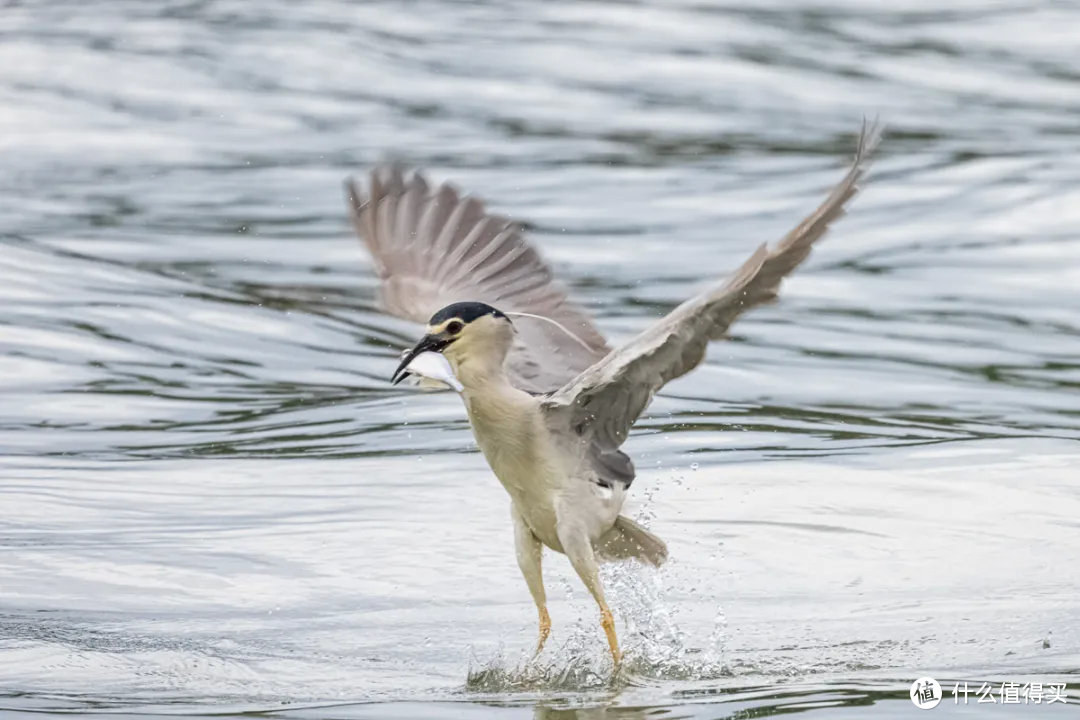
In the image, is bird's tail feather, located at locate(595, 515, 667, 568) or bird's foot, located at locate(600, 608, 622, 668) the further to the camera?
bird's tail feather, located at locate(595, 515, 667, 568)

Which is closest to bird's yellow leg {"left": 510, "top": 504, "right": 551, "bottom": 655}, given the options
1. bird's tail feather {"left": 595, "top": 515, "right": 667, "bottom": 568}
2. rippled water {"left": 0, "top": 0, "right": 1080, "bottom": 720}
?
rippled water {"left": 0, "top": 0, "right": 1080, "bottom": 720}

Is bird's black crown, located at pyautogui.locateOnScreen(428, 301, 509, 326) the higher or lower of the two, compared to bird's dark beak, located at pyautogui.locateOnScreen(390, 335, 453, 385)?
higher

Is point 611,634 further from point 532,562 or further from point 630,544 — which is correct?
point 630,544

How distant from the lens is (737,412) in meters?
11.4

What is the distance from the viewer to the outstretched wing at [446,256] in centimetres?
842

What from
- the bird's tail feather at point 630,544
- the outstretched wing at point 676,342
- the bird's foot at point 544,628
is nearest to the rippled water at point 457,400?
the bird's foot at point 544,628

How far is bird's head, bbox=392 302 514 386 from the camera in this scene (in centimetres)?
702

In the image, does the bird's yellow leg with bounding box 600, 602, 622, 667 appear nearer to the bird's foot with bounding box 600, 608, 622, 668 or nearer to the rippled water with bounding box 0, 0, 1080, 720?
the bird's foot with bounding box 600, 608, 622, 668

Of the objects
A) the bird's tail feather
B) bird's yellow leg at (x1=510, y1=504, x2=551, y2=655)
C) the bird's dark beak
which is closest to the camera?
the bird's dark beak

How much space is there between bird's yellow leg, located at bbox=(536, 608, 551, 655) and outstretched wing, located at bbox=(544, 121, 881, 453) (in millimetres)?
591

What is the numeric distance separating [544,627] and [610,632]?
23 cm

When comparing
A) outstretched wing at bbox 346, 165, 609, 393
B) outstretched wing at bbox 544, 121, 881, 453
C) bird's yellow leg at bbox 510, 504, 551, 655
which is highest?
outstretched wing at bbox 346, 165, 609, 393

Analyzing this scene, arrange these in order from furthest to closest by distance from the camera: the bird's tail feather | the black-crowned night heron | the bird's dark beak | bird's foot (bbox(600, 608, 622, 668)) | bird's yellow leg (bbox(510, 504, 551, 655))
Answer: the bird's tail feather < bird's yellow leg (bbox(510, 504, 551, 655)) < bird's foot (bbox(600, 608, 622, 668)) < the bird's dark beak < the black-crowned night heron

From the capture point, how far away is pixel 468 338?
7129 millimetres
